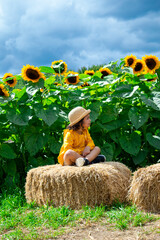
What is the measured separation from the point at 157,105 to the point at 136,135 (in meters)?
0.61

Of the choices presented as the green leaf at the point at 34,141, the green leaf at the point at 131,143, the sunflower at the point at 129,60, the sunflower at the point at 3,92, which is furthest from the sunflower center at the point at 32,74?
the sunflower at the point at 129,60

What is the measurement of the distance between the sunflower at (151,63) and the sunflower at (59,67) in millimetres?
1424

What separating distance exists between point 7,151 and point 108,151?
162 centimetres

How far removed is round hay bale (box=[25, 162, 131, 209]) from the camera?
374 cm

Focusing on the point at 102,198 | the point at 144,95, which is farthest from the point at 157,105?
the point at 102,198

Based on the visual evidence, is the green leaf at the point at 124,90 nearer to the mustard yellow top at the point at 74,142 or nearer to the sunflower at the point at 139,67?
the sunflower at the point at 139,67

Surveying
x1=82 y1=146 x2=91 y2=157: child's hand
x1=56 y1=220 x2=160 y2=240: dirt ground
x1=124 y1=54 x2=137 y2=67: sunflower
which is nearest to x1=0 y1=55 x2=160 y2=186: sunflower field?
x1=124 y1=54 x2=137 y2=67: sunflower

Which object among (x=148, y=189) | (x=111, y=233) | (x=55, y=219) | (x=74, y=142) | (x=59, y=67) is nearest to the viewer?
(x=111, y=233)

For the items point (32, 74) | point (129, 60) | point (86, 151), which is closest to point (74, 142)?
point (86, 151)

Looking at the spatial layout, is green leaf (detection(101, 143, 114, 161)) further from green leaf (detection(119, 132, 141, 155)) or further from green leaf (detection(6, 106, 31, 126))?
green leaf (detection(6, 106, 31, 126))

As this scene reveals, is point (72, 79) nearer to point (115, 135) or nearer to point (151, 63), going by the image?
point (115, 135)

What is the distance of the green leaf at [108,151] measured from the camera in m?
5.06

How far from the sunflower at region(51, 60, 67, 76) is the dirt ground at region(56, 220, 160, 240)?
10.6ft

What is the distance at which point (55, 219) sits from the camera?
135 inches
